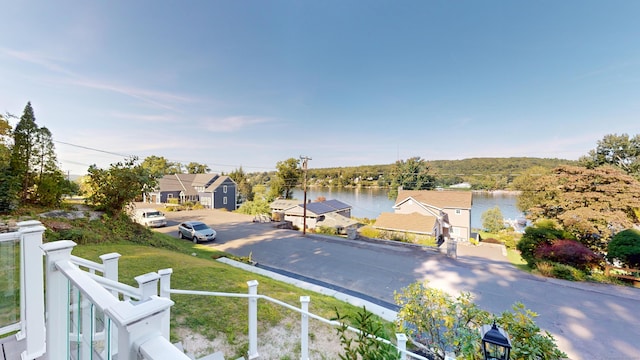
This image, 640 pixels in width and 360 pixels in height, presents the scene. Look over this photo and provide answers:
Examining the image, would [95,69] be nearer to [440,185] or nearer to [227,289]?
[227,289]

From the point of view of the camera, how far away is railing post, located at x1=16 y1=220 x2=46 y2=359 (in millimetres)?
2049

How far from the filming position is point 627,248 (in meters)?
9.56

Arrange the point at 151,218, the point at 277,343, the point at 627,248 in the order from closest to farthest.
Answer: the point at 277,343
the point at 627,248
the point at 151,218

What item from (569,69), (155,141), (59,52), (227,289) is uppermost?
Result: (569,69)

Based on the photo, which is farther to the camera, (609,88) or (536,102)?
(536,102)

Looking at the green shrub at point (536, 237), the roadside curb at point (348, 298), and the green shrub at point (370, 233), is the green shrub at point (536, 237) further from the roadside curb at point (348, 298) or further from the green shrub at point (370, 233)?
the roadside curb at point (348, 298)

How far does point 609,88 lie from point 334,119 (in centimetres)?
2100

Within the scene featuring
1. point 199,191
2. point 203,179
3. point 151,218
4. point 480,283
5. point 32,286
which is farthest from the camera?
point 203,179

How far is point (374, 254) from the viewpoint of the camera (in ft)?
41.0

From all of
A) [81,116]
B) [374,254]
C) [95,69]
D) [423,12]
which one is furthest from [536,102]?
[81,116]

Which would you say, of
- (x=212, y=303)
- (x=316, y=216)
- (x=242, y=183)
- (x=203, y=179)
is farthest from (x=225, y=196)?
(x=212, y=303)

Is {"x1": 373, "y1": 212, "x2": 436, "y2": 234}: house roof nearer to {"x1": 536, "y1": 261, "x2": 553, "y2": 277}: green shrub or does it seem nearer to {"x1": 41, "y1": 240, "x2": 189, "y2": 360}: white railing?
{"x1": 536, "y1": 261, "x2": 553, "y2": 277}: green shrub

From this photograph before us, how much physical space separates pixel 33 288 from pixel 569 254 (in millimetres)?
15500

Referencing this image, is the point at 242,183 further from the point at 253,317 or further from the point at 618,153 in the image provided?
the point at 618,153
